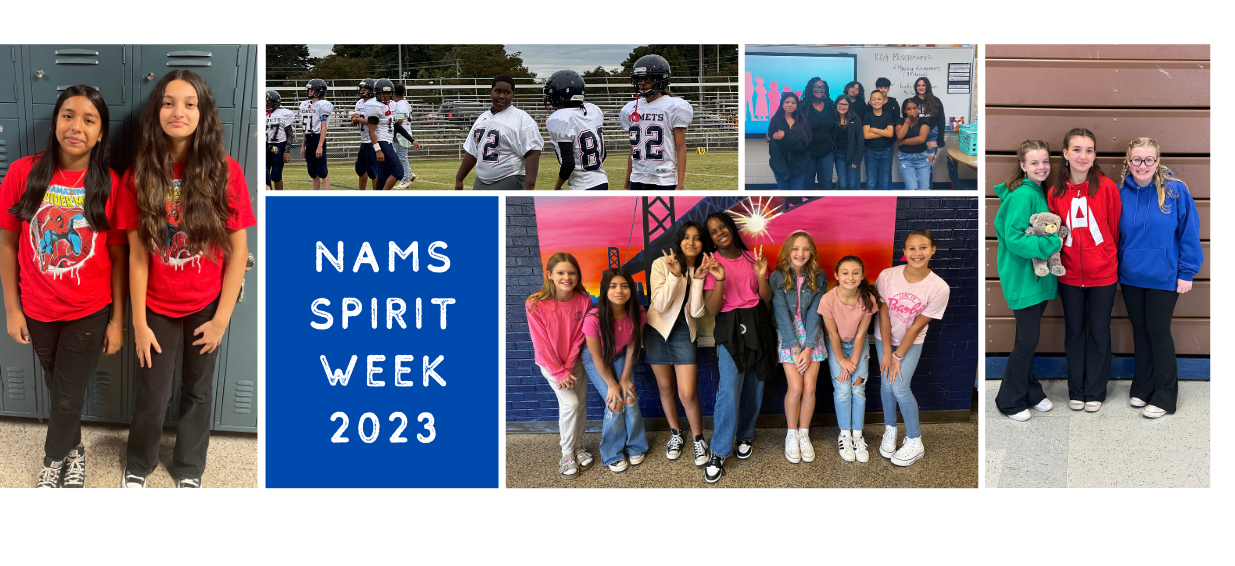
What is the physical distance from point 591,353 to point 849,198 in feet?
4.08

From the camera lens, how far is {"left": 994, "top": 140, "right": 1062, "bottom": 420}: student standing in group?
3410 millimetres

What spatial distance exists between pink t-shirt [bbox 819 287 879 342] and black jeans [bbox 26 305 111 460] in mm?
2911

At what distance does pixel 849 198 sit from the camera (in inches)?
132

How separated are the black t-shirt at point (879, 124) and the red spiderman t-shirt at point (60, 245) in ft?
9.82

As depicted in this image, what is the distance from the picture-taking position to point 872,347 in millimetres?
3516

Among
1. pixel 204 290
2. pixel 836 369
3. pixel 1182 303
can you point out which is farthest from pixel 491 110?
pixel 1182 303

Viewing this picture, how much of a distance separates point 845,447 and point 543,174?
1713 millimetres

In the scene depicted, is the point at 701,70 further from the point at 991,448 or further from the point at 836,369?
the point at 991,448

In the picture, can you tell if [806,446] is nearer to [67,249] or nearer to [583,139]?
[583,139]

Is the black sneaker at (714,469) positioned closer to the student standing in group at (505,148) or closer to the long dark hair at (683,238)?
the long dark hair at (683,238)

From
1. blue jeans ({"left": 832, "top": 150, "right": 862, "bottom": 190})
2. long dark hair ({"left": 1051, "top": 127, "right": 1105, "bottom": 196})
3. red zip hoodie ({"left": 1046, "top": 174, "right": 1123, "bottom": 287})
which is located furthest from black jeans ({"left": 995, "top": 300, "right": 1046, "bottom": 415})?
blue jeans ({"left": 832, "top": 150, "right": 862, "bottom": 190})

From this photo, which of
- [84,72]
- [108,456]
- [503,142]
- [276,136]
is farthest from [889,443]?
[84,72]

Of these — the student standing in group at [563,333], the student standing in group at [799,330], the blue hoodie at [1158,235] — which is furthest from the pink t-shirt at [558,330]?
the blue hoodie at [1158,235]

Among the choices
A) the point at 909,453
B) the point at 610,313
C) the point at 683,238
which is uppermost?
the point at 683,238
